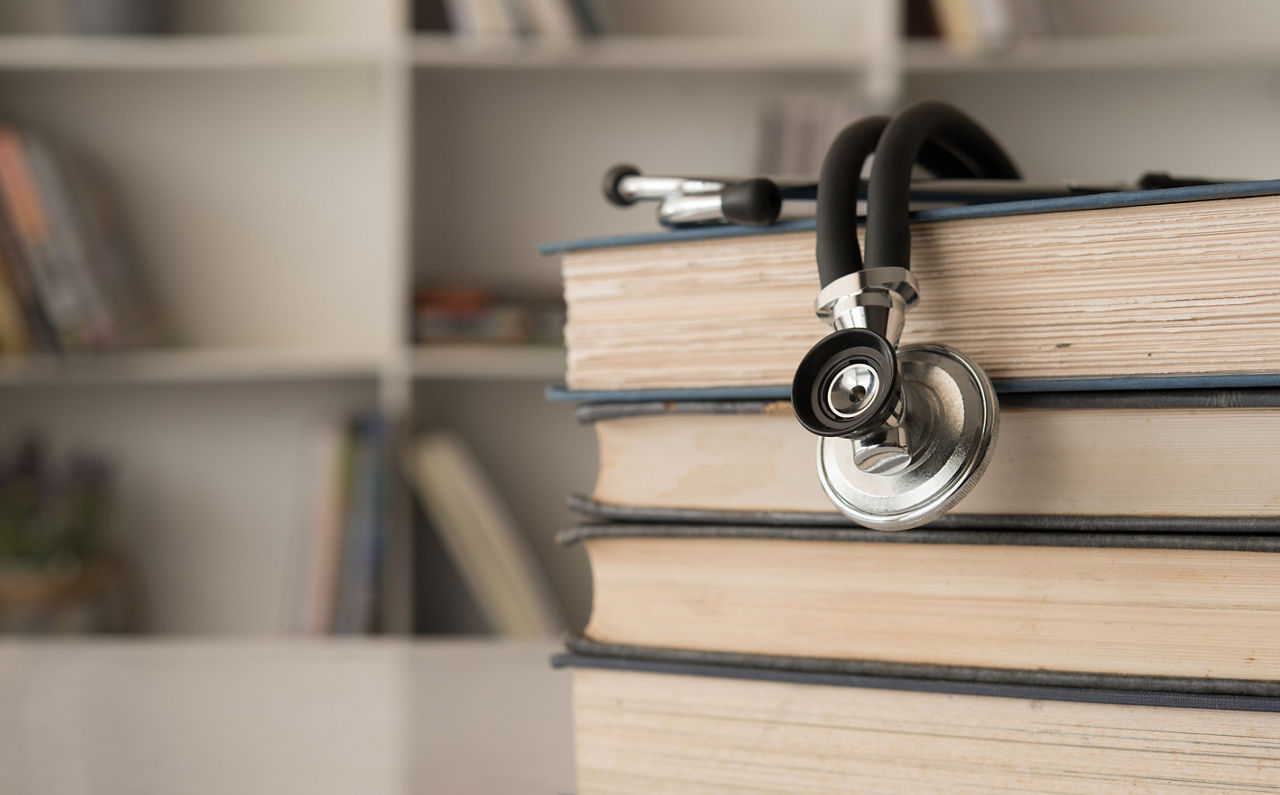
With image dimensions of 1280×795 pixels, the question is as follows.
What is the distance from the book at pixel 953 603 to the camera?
0.31 meters

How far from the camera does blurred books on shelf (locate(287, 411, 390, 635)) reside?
158 cm

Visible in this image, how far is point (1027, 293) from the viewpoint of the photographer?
322mm

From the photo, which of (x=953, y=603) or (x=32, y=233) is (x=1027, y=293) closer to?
(x=953, y=603)

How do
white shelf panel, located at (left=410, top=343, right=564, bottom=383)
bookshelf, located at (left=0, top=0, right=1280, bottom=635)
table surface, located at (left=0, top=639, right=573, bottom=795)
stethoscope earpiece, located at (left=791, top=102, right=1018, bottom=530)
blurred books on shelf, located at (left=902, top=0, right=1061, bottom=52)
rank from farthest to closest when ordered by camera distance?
bookshelf, located at (left=0, top=0, right=1280, bottom=635)
white shelf panel, located at (left=410, top=343, right=564, bottom=383)
blurred books on shelf, located at (left=902, top=0, right=1061, bottom=52)
table surface, located at (left=0, top=639, right=573, bottom=795)
stethoscope earpiece, located at (left=791, top=102, right=1018, bottom=530)

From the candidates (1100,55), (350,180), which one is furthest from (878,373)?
(350,180)

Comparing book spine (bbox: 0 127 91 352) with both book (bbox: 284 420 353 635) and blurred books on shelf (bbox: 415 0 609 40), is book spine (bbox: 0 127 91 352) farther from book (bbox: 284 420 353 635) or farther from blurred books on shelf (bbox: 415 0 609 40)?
blurred books on shelf (bbox: 415 0 609 40)

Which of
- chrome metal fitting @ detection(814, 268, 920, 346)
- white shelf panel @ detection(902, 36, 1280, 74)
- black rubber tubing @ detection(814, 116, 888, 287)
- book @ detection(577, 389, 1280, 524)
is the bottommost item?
book @ detection(577, 389, 1280, 524)

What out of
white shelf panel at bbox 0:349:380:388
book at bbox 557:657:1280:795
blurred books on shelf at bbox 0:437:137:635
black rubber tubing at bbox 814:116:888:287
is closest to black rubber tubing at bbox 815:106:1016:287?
black rubber tubing at bbox 814:116:888:287

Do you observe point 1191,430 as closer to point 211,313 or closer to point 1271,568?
point 1271,568

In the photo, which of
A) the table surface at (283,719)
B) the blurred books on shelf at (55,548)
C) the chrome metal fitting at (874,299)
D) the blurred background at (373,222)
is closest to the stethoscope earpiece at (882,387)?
the chrome metal fitting at (874,299)

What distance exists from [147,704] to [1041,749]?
0.46 m

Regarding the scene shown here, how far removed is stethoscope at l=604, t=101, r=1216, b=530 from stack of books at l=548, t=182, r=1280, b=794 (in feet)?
0.08

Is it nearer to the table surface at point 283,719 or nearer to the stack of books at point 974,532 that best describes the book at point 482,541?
the table surface at point 283,719

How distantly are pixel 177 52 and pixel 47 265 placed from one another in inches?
14.9
